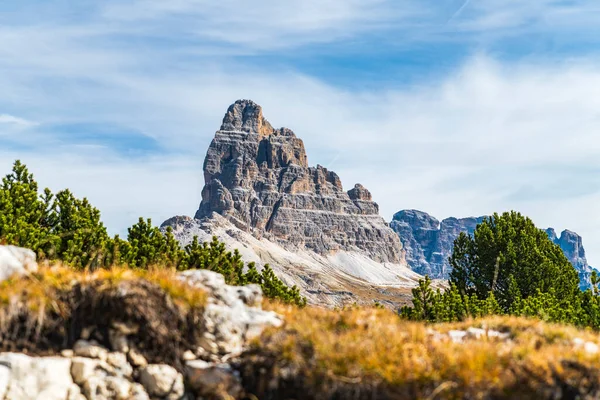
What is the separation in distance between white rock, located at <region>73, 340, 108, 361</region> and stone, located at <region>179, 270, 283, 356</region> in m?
1.94

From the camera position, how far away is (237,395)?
10258 millimetres

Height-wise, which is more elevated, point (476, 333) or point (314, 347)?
point (476, 333)

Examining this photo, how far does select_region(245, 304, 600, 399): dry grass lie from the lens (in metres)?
9.45

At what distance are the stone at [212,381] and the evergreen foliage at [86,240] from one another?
525 inches

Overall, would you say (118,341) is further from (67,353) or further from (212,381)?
(212,381)

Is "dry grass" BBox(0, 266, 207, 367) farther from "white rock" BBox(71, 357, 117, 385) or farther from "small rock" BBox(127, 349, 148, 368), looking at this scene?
"white rock" BBox(71, 357, 117, 385)

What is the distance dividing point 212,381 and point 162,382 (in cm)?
99

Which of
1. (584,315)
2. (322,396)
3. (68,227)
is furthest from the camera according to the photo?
(584,315)

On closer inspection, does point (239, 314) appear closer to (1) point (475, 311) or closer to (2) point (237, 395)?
(2) point (237, 395)

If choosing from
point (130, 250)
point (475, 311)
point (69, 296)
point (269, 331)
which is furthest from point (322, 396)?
point (475, 311)

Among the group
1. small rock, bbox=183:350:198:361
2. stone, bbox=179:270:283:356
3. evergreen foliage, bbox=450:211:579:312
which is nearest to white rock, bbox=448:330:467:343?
stone, bbox=179:270:283:356

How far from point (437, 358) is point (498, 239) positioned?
115 feet

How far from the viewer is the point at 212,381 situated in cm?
1038

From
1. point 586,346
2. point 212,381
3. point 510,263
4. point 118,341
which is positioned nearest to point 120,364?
point 118,341
